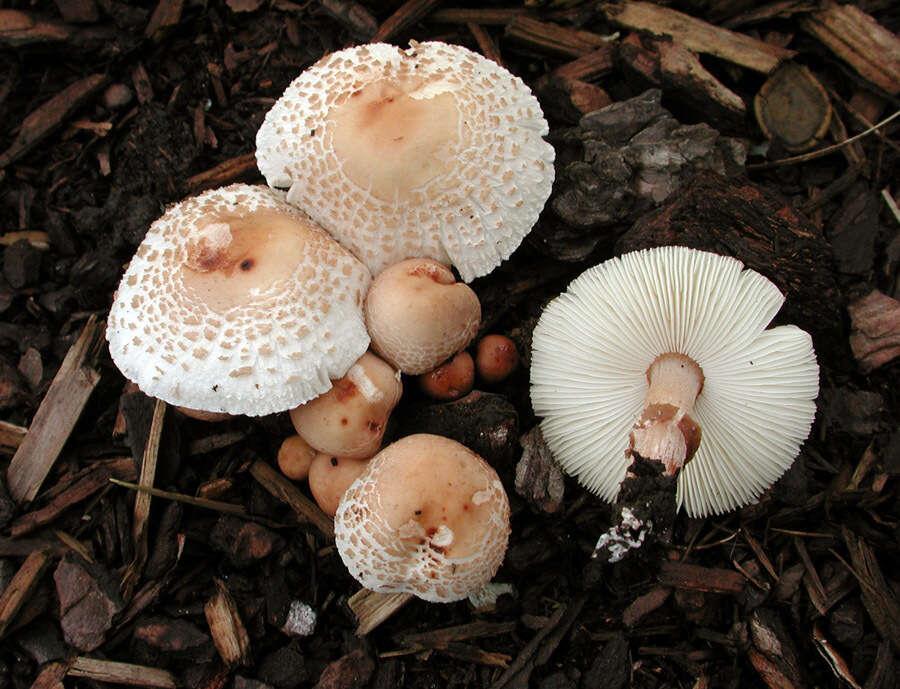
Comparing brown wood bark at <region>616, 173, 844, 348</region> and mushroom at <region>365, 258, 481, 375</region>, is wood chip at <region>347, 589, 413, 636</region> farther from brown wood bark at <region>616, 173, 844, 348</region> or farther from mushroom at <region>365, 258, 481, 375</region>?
brown wood bark at <region>616, 173, 844, 348</region>

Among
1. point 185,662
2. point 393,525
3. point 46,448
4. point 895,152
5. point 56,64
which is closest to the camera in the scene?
point 393,525

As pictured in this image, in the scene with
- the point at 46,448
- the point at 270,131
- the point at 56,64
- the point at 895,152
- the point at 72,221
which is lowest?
the point at 46,448

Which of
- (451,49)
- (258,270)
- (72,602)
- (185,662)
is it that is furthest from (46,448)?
(451,49)

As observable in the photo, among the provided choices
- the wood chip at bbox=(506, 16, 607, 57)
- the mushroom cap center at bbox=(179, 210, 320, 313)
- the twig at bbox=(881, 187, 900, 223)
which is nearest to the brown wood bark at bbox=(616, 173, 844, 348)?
the twig at bbox=(881, 187, 900, 223)

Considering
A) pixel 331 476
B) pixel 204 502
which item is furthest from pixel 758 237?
pixel 204 502

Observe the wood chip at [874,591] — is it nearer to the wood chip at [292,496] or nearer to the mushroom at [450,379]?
the mushroom at [450,379]

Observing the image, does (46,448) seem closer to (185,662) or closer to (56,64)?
(185,662)

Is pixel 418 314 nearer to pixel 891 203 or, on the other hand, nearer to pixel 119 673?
pixel 119 673
